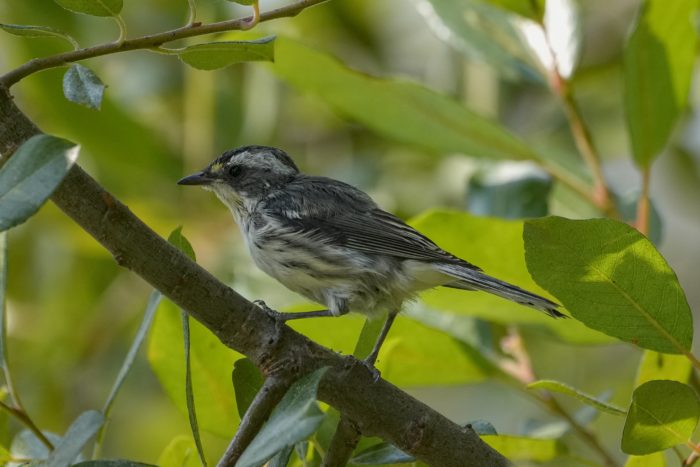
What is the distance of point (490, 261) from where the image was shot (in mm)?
2863

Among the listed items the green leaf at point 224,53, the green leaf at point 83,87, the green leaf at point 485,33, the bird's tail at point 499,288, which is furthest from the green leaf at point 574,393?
the green leaf at point 485,33

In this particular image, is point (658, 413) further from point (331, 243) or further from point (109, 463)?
point (331, 243)

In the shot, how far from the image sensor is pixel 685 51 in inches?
117

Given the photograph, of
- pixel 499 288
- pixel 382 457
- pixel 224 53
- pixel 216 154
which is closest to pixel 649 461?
pixel 382 457

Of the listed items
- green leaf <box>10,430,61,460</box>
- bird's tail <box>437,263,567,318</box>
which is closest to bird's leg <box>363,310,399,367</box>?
bird's tail <box>437,263,567,318</box>

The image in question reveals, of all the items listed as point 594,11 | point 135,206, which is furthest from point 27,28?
point 594,11

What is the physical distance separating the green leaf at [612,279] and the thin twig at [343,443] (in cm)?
51

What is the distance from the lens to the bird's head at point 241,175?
4.34 m

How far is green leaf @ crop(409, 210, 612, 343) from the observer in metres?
2.81

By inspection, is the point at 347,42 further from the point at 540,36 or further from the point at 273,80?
the point at 540,36

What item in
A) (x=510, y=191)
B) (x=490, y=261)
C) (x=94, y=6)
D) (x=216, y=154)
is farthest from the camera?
(x=216, y=154)

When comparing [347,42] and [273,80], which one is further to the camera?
[347,42]

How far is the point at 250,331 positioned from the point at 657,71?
1591 millimetres

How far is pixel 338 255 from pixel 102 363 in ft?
5.94
